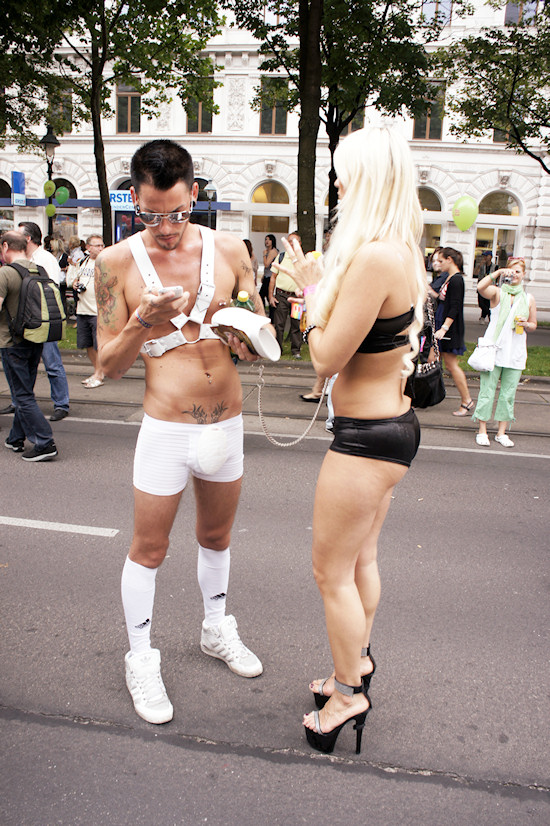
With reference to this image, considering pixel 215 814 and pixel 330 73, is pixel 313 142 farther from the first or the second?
pixel 215 814

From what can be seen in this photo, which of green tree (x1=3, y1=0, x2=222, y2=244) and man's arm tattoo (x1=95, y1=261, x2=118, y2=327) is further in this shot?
green tree (x1=3, y1=0, x2=222, y2=244)

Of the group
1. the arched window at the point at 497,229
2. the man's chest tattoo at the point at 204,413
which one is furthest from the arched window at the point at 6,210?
the man's chest tattoo at the point at 204,413

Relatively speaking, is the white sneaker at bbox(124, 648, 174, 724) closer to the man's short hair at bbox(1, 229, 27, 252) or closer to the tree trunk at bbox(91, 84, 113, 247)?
the man's short hair at bbox(1, 229, 27, 252)

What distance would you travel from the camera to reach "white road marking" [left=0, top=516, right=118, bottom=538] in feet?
14.2

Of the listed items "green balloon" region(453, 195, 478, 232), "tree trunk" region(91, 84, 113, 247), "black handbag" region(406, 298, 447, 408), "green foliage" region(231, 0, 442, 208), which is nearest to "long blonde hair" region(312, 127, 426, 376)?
"black handbag" region(406, 298, 447, 408)

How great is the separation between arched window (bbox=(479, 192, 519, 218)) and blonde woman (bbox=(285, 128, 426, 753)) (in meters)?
28.1

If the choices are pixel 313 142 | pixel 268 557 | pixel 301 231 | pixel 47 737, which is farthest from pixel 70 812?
pixel 313 142

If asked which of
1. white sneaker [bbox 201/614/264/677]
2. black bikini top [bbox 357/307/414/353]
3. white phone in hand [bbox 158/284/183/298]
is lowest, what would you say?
white sneaker [bbox 201/614/264/677]

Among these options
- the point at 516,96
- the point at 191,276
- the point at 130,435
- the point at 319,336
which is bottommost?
the point at 130,435

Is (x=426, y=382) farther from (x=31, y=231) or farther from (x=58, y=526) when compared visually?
(x=31, y=231)

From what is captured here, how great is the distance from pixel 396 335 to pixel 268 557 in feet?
7.49

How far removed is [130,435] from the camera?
6836mm

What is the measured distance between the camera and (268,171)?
27.8 meters

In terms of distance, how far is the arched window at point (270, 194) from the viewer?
28.4 metres
